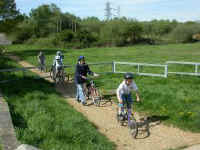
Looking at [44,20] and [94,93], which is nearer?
[94,93]

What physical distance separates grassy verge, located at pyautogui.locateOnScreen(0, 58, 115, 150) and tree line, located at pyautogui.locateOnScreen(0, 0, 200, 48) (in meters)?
41.8

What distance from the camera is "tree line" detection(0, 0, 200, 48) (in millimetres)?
52666

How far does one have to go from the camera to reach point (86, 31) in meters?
55.9

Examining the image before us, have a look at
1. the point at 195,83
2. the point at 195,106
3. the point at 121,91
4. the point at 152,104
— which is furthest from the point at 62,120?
the point at 195,83

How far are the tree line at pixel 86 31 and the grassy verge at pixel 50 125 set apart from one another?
4181 cm

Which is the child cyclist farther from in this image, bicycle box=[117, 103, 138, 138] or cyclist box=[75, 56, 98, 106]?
cyclist box=[75, 56, 98, 106]

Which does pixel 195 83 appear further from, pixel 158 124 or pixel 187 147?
pixel 187 147

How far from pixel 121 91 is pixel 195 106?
3185mm

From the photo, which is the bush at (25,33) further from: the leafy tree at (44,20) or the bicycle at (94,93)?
the bicycle at (94,93)

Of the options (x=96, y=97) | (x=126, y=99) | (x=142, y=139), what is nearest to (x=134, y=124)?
(x=142, y=139)

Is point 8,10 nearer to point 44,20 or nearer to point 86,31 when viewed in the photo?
point 86,31

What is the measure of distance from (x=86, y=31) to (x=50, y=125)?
166ft

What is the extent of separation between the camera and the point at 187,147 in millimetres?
6180

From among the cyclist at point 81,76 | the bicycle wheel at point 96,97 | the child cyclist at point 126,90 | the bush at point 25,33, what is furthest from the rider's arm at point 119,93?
the bush at point 25,33
